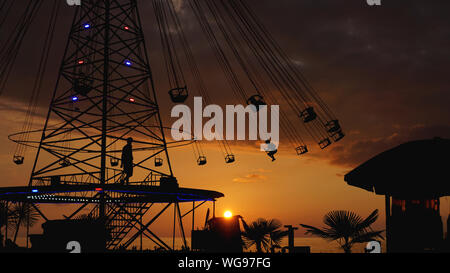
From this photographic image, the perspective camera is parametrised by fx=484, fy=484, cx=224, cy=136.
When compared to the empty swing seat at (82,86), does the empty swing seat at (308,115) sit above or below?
below

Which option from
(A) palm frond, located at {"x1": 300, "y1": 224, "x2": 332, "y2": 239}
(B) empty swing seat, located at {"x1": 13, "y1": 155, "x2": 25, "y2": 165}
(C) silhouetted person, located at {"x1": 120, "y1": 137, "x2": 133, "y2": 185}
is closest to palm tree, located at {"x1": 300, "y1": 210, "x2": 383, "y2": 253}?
(A) palm frond, located at {"x1": 300, "y1": 224, "x2": 332, "y2": 239}

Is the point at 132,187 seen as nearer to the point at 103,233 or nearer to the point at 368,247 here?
the point at 103,233

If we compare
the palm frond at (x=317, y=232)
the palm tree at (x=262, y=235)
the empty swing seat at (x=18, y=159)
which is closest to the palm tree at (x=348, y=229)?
the palm frond at (x=317, y=232)

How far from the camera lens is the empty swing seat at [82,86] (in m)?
27.7

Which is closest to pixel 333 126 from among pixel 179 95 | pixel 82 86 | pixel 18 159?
pixel 179 95

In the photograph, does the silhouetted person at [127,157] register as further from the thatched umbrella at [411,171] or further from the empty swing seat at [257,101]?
the thatched umbrella at [411,171]

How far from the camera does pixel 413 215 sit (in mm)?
12070

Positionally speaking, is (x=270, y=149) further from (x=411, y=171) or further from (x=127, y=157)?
(x=411, y=171)

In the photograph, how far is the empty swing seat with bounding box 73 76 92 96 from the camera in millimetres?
27725

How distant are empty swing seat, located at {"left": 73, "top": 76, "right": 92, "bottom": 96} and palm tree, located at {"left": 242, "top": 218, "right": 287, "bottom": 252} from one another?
13.1 meters

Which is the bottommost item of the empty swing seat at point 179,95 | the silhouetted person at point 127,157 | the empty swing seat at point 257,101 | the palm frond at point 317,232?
the palm frond at point 317,232

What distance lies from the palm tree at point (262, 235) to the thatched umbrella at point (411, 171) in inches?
356
